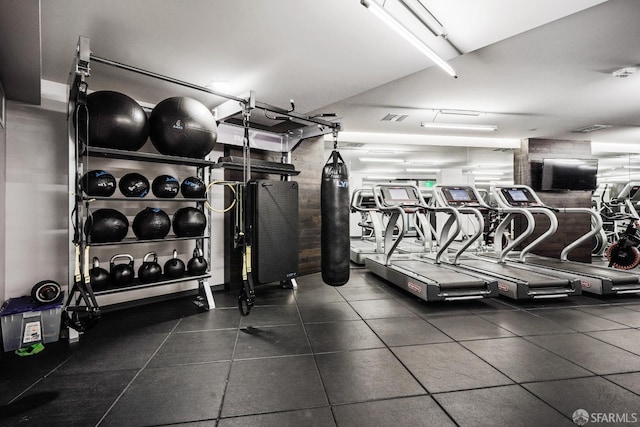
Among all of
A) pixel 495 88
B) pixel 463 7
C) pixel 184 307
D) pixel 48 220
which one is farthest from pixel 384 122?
pixel 48 220

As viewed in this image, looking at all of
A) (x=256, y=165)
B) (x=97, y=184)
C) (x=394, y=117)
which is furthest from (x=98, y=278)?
(x=394, y=117)

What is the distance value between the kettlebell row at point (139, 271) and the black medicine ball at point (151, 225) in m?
0.36

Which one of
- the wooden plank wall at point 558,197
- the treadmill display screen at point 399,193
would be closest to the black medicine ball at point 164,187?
the treadmill display screen at point 399,193

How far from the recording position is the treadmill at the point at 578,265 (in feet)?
14.1

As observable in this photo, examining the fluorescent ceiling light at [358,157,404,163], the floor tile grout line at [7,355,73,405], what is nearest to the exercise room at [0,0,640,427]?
the floor tile grout line at [7,355,73,405]

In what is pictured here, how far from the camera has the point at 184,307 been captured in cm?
395

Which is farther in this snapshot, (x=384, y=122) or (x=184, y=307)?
(x=384, y=122)

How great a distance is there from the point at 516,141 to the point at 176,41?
333 inches

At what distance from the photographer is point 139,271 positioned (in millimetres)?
3434

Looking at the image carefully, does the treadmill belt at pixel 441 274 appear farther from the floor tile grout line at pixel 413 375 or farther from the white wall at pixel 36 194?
the white wall at pixel 36 194

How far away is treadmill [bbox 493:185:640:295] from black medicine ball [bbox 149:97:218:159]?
4921 millimetres

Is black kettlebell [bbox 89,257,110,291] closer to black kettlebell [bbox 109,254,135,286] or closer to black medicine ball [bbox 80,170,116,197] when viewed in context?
black kettlebell [bbox 109,254,135,286]

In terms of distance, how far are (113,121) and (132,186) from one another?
0.73 meters

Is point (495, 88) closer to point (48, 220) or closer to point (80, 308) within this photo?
point (80, 308)
